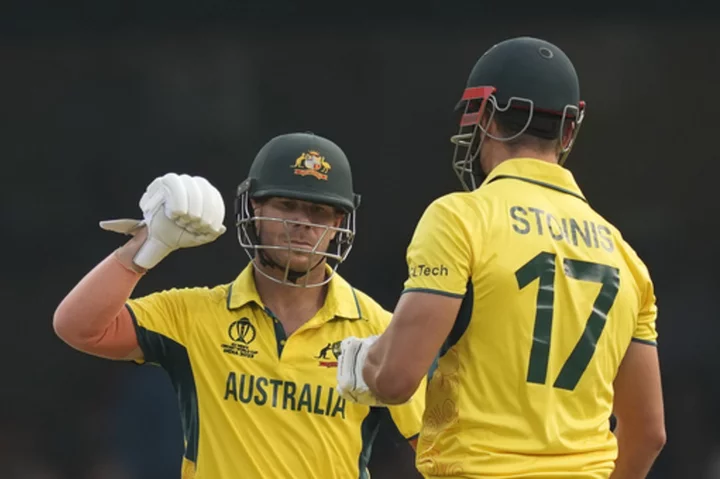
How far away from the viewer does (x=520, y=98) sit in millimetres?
2521

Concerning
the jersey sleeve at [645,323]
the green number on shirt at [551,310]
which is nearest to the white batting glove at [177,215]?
the green number on shirt at [551,310]

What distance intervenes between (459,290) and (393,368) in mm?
181

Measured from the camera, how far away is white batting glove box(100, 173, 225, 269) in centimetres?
285

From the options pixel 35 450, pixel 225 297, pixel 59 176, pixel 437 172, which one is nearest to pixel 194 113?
pixel 59 176

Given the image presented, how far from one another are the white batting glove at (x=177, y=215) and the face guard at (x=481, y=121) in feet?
1.90

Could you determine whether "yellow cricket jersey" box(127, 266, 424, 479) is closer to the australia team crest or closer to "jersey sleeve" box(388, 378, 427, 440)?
"jersey sleeve" box(388, 378, 427, 440)

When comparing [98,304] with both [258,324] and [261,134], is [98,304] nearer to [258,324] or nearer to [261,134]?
[258,324]

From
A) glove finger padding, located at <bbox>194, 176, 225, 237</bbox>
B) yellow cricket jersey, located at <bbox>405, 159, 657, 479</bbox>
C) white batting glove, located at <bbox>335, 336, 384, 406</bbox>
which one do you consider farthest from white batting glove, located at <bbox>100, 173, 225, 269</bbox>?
yellow cricket jersey, located at <bbox>405, 159, 657, 479</bbox>

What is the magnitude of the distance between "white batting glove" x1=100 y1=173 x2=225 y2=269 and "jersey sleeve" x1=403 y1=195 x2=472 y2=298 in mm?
645

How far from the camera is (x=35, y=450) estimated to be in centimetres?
553

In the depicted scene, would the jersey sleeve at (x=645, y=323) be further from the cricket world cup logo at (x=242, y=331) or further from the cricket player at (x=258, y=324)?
the cricket world cup logo at (x=242, y=331)

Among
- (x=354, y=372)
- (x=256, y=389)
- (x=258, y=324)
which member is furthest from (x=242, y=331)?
(x=354, y=372)

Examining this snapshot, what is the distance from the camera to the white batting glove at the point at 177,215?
2.85m

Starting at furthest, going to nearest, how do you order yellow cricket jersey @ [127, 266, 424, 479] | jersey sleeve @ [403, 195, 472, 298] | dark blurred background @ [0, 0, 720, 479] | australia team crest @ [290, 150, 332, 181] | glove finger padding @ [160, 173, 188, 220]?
1. dark blurred background @ [0, 0, 720, 479]
2. australia team crest @ [290, 150, 332, 181]
3. yellow cricket jersey @ [127, 266, 424, 479]
4. glove finger padding @ [160, 173, 188, 220]
5. jersey sleeve @ [403, 195, 472, 298]
